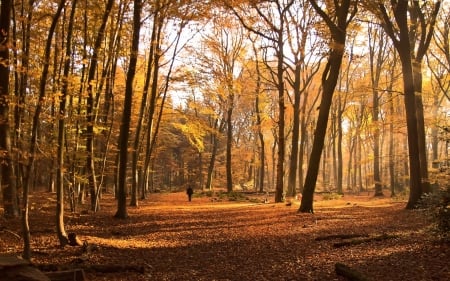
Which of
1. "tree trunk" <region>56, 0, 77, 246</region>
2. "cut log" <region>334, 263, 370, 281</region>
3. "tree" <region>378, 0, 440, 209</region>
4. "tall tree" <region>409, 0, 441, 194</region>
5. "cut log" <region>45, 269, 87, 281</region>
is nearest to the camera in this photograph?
"cut log" <region>334, 263, 370, 281</region>

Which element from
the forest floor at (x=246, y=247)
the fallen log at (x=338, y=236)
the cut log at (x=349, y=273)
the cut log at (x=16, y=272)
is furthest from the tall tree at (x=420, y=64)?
the cut log at (x=16, y=272)

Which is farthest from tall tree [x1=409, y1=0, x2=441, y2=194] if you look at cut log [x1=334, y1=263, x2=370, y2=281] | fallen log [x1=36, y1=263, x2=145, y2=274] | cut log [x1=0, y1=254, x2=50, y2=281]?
cut log [x1=0, y1=254, x2=50, y2=281]

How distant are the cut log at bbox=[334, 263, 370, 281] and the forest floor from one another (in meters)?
0.10

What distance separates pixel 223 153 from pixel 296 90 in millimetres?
29957

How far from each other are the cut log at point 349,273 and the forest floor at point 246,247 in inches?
4.1

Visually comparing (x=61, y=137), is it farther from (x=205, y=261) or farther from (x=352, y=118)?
(x=352, y=118)

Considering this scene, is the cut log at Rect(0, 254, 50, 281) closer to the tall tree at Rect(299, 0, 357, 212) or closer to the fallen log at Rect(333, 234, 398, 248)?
the fallen log at Rect(333, 234, 398, 248)

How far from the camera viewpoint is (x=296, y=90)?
2439cm

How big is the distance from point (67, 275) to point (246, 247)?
481 cm

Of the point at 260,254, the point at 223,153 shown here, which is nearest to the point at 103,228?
the point at 260,254

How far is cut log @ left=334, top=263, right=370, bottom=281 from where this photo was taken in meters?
6.21

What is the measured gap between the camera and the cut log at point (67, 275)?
6.54 m

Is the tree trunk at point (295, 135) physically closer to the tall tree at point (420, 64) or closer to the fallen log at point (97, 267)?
the tall tree at point (420, 64)

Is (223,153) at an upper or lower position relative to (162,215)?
upper
